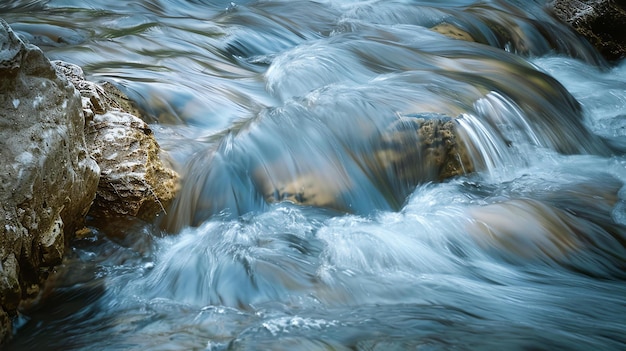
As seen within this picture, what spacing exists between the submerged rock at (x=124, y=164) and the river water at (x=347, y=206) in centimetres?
12

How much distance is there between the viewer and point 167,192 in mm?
4125

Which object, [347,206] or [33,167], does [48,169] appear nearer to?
[33,167]

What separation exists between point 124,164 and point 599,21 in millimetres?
7373

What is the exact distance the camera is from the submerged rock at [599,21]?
28.1 ft

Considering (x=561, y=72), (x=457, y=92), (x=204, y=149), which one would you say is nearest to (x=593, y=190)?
(x=457, y=92)

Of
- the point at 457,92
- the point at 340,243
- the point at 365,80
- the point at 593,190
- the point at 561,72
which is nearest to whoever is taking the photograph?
the point at 340,243

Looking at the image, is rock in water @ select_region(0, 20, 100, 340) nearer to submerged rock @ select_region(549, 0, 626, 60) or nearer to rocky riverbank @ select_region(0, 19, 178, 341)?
rocky riverbank @ select_region(0, 19, 178, 341)

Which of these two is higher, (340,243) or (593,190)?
(593,190)

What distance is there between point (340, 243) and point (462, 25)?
4.97 meters

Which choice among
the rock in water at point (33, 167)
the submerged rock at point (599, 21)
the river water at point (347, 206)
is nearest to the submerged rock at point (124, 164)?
the river water at point (347, 206)

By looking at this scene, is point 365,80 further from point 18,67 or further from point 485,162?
point 18,67

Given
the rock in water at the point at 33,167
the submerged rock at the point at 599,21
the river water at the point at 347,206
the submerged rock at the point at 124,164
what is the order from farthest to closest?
the submerged rock at the point at 599,21 < the submerged rock at the point at 124,164 < the river water at the point at 347,206 < the rock in water at the point at 33,167

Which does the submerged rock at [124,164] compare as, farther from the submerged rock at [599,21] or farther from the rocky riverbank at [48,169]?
the submerged rock at [599,21]

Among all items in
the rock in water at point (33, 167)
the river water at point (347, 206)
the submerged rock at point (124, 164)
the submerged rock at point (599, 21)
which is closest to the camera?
the rock in water at point (33, 167)
